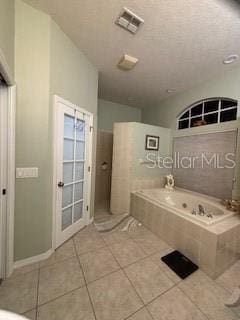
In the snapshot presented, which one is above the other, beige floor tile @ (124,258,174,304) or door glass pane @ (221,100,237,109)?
door glass pane @ (221,100,237,109)

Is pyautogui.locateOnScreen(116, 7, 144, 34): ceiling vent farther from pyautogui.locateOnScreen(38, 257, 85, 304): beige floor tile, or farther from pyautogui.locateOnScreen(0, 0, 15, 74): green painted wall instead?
pyautogui.locateOnScreen(38, 257, 85, 304): beige floor tile

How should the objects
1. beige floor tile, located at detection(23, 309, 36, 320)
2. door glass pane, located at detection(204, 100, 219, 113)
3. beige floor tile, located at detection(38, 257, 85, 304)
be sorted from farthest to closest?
door glass pane, located at detection(204, 100, 219, 113), beige floor tile, located at detection(38, 257, 85, 304), beige floor tile, located at detection(23, 309, 36, 320)

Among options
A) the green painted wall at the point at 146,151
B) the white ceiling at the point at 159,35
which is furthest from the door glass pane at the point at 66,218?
the white ceiling at the point at 159,35

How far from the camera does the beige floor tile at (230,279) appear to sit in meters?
1.42

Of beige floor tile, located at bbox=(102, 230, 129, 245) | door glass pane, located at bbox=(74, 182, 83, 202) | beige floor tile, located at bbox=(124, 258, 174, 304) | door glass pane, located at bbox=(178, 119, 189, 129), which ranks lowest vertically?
beige floor tile, located at bbox=(102, 230, 129, 245)

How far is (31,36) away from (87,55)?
2.68 ft

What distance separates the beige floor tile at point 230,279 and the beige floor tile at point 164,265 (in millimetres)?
416

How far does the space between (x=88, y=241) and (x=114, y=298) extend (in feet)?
2.92

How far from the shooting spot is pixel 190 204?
9.00 ft

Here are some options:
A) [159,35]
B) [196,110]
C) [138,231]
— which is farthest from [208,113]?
[138,231]

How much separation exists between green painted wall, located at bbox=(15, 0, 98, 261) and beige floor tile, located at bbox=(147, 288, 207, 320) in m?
1.27

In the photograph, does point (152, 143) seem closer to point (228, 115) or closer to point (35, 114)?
point (228, 115)

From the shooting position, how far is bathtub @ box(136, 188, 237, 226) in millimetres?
1836

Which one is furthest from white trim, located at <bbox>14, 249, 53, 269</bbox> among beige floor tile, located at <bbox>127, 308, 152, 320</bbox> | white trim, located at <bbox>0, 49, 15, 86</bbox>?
white trim, located at <bbox>0, 49, 15, 86</bbox>
